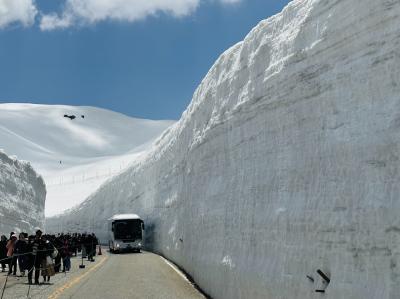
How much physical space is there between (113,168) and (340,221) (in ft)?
485

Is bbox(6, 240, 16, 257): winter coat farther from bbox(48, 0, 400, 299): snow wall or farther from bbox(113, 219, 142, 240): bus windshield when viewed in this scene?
bbox(113, 219, 142, 240): bus windshield

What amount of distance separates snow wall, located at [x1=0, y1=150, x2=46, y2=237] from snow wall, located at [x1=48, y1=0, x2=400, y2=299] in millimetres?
26440

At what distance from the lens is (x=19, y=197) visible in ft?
148

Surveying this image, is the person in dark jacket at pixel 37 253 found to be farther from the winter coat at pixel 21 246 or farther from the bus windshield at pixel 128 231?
the bus windshield at pixel 128 231

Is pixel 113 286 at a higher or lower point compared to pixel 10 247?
lower

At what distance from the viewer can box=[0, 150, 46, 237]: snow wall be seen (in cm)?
4086

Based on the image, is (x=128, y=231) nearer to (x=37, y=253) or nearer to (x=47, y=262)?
(x=47, y=262)

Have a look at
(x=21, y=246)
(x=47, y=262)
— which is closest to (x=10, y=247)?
(x=47, y=262)

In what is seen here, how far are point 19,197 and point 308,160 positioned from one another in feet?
129

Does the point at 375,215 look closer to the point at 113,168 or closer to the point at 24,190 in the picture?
the point at 24,190

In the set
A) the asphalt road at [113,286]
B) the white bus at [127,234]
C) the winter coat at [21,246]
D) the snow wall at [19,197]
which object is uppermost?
the snow wall at [19,197]

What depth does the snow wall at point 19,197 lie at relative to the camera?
4086 cm

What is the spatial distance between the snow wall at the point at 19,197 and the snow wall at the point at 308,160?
26440 mm

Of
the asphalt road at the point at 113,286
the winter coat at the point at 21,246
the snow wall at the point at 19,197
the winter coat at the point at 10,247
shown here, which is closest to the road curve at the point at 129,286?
the asphalt road at the point at 113,286
